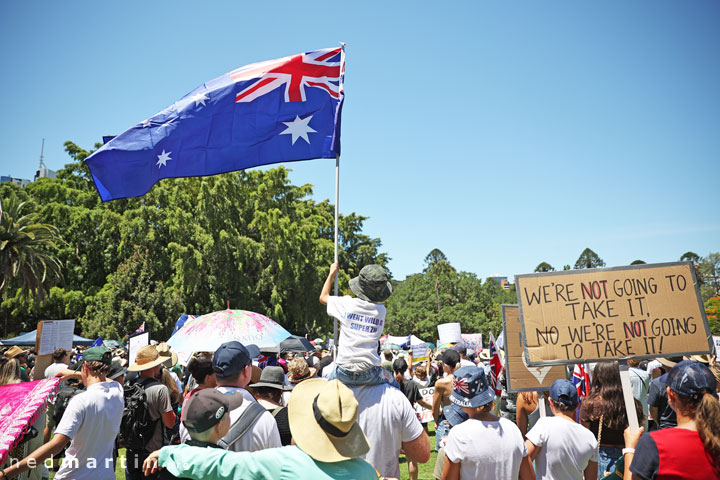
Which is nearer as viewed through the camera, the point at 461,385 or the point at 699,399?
the point at 699,399

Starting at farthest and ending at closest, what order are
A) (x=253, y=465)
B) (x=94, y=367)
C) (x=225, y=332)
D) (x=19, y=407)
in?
(x=225, y=332) → (x=94, y=367) → (x=19, y=407) → (x=253, y=465)

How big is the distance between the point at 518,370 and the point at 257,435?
2.84 metres

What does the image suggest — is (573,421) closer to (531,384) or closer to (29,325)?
(531,384)

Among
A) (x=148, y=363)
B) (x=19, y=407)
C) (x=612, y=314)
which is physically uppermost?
(x=612, y=314)

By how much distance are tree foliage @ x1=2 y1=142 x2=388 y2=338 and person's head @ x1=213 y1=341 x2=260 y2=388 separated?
90.9 ft

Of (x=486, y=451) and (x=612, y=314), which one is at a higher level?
(x=612, y=314)

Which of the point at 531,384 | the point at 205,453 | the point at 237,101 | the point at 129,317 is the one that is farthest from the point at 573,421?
the point at 129,317

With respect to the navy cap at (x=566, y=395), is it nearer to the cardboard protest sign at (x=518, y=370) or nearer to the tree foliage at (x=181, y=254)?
the cardboard protest sign at (x=518, y=370)

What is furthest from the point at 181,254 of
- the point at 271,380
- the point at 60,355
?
the point at 271,380

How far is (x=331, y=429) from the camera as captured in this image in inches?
93.5

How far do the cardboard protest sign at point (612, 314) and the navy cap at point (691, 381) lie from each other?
105 cm

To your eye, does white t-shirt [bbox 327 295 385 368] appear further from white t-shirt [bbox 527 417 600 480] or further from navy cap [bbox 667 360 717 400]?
Result: navy cap [bbox 667 360 717 400]

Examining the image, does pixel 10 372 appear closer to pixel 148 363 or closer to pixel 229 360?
pixel 148 363

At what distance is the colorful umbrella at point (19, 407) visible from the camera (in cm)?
380
